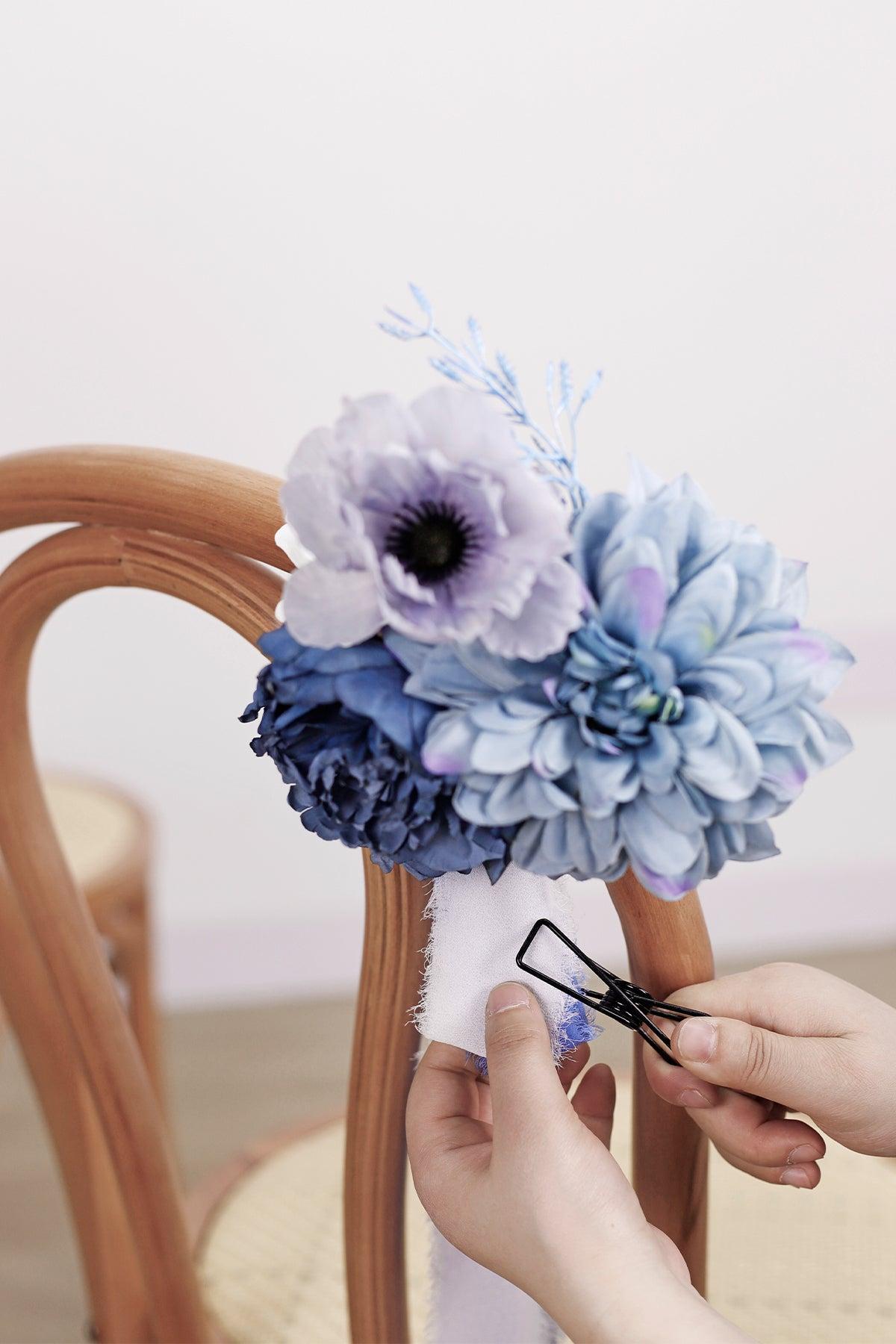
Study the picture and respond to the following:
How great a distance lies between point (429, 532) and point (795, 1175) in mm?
311

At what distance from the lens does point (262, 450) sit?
1.70 metres

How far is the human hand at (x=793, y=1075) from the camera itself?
435mm

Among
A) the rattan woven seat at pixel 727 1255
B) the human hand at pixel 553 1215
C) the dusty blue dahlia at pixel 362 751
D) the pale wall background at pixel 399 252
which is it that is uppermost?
the pale wall background at pixel 399 252

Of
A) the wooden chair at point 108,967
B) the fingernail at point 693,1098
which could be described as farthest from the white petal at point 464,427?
the fingernail at point 693,1098

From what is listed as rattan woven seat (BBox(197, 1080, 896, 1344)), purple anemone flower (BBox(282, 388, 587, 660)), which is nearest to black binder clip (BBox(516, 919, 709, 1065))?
purple anemone flower (BBox(282, 388, 587, 660))

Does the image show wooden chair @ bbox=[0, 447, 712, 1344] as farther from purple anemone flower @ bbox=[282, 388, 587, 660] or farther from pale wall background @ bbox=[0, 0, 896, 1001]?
pale wall background @ bbox=[0, 0, 896, 1001]

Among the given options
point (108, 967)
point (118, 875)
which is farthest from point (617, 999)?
point (118, 875)

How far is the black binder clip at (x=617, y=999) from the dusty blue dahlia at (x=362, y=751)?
70 mm

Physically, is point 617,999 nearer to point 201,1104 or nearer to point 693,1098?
point 693,1098

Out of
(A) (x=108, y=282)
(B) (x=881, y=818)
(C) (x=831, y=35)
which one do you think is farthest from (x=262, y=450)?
(B) (x=881, y=818)

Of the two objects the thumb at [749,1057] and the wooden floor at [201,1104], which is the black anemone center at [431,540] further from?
the wooden floor at [201,1104]

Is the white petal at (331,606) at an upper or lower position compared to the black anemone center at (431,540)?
lower

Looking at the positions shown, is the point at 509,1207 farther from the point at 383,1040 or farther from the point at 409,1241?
the point at 409,1241

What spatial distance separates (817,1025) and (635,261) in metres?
1.46
